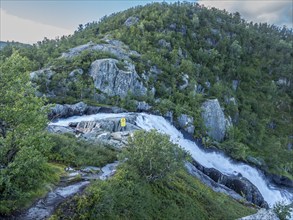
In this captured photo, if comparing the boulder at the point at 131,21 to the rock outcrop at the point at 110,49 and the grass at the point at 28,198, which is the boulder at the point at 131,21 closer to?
the rock outcrop at the point at 110,49

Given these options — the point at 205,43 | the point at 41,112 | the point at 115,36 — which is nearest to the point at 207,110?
the point at 115,36

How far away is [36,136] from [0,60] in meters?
4.76

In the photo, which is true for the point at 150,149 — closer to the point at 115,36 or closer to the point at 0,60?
the point at 0,60

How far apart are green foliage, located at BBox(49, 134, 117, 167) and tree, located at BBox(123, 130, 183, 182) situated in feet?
16.3

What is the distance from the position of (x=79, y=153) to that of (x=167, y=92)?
205 ft

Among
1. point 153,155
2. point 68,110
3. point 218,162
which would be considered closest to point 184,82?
point 218,162

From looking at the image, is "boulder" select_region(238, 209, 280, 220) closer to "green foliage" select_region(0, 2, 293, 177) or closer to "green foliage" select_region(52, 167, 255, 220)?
"green foliage" select_region(52, 167, 255, 220)

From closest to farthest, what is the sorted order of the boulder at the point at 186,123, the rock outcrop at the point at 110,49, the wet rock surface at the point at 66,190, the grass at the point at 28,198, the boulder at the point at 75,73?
the grass at the point at 28,198 → the wet rock surface at the point at 66,190 → the boulder at the point at 186,123 → the boulder at the point at 75,73 → the rock outcrop at the point at 110,49

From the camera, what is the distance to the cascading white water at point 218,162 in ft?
195

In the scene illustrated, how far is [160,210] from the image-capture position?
24.9 meters

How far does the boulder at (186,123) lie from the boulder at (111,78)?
13303 mm

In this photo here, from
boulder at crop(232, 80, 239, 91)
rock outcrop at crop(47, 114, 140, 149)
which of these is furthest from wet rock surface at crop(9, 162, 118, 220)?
boulder at crop(232, 80, 239, 91)

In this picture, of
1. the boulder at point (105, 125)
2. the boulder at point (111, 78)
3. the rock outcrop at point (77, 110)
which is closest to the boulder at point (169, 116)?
the boulder at point (111, 78)

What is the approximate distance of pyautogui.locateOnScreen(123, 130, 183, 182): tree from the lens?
80.8 ft
